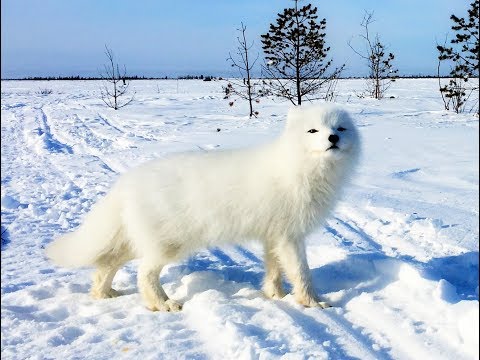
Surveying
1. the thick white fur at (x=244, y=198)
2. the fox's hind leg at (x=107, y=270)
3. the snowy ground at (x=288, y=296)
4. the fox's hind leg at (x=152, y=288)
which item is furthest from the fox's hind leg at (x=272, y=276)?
the fox's hind leg at (x=107, y=270)

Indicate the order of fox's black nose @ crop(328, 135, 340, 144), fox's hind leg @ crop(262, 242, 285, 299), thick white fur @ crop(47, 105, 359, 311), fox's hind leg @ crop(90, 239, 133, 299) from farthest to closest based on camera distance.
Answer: fox's hind leg @ crop(90, 239, 133, 299)
fox's hind leg @ crop(262, 242, 285, 299)
thick white fur @ crop(47, 105, 359, 311)
fox's black nose @ crop(328, 135, 340, 144)

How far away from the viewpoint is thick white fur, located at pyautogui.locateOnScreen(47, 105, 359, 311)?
3.36 m

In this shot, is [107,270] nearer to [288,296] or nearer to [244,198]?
[244,198]

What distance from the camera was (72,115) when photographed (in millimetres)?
18266

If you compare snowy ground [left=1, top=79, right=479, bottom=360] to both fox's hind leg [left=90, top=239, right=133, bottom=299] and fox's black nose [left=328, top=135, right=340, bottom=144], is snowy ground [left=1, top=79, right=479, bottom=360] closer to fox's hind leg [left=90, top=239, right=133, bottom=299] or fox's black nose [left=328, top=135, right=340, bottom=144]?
fox's hind leg [left=90, top=239, right=133, bottom=299]

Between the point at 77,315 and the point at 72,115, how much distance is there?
52.5 ft

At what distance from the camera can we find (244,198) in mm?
3363

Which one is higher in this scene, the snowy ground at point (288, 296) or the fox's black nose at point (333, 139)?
the fox's black nose at point (333, 139)

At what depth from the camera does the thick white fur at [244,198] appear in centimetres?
336

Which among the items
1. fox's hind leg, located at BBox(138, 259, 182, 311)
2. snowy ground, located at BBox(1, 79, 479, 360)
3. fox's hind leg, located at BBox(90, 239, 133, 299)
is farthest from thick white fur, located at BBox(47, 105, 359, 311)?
snowy ground, located at BBox(1, 79, 479, 360)

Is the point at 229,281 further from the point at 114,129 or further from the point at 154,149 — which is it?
the point at 114,129

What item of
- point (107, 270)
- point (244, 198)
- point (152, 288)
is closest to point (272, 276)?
point (244, 198)

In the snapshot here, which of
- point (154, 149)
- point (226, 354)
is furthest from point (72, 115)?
point (226, 354)

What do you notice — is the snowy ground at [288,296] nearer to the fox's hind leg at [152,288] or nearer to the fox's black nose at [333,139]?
the fox's hind leg at [152,288]
